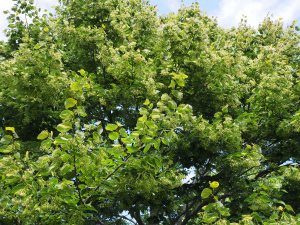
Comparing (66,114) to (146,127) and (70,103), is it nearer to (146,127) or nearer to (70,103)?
(70,103)

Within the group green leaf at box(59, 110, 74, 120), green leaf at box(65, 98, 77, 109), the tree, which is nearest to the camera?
green leaf at box(65, 98, 77, 109)

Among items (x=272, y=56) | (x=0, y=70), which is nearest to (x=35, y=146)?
(x=0, y=70)

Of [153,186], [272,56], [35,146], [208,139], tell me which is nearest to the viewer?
[153,186]

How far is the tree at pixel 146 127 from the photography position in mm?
A: 6609

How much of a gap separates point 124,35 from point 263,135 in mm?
4502

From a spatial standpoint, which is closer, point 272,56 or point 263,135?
point 263,135

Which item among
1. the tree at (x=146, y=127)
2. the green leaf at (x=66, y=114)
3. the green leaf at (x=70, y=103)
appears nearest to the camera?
the green leaf at (x=70, y=103)

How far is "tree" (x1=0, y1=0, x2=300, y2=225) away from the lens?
661cm

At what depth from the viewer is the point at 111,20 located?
11891 mm

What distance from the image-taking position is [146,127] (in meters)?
6.00

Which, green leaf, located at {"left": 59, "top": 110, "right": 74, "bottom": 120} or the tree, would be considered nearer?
green leaf, located at {"left": 59, "top": 110, "right": 74, "bottom": 120}

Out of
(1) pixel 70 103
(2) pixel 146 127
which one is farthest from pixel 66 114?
(2) pixel 146 127

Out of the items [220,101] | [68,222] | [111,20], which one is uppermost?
[111,20]

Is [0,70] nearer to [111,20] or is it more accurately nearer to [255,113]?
[111,20]
